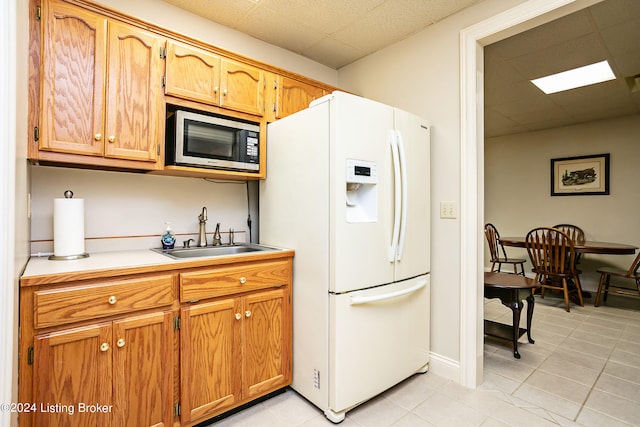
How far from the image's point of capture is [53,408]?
1278 mm

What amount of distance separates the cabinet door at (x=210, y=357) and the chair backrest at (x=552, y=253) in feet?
12.9

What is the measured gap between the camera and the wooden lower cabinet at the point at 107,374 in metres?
1.28

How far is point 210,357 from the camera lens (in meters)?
1.70

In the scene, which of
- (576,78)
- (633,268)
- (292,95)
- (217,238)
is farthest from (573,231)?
(217,238)

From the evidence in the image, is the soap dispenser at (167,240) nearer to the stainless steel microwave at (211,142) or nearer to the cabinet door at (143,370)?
the stainless steel microwave at (211,142)

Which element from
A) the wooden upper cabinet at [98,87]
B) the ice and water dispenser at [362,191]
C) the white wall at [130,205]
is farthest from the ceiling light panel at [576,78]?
the wooden upper cabinet at [98,87]

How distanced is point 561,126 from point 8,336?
6.67 meters

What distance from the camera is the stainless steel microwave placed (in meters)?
1.89

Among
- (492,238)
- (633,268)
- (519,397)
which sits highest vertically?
(492,238)

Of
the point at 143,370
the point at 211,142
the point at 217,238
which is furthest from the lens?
the point at 217,238

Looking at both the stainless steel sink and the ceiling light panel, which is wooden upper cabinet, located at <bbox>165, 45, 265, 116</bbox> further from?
the ceiling light panel

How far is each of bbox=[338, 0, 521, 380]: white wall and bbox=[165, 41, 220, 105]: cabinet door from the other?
4.82 ft

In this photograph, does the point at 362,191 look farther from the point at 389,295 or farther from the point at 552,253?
the point at 552,253

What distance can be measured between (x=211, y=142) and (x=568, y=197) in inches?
220
